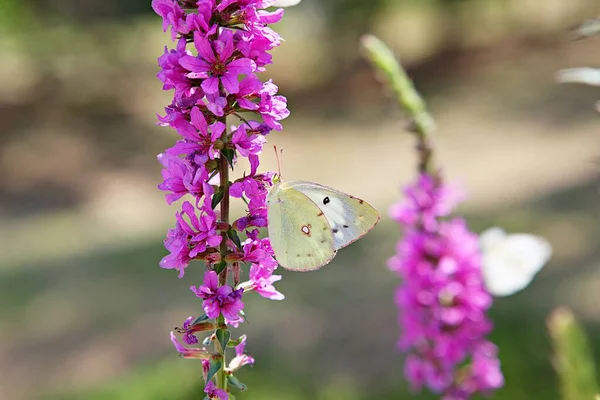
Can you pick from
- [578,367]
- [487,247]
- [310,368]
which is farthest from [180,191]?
[310,368]

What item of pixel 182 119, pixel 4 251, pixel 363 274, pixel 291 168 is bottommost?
pixel 182 119

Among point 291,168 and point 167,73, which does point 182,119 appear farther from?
point 291,168

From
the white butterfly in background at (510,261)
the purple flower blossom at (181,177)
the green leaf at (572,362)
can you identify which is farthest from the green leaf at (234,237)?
the white butterfly in background at (510,261)

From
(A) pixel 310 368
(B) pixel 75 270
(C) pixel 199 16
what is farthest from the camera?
(B) pixel 75 270

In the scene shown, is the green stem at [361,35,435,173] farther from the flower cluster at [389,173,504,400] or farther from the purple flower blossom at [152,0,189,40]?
the purple flower blossom at [152,0,189,40]

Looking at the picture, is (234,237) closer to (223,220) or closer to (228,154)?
(223,220)

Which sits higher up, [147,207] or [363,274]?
[147,207]

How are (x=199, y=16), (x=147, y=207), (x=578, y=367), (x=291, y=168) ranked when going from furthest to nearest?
(x=291, y=168) → (x=147, y=207) → (x=578, y=367) → (x=199, y=16)
